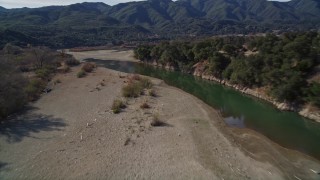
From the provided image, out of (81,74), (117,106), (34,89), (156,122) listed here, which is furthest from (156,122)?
(81,74)

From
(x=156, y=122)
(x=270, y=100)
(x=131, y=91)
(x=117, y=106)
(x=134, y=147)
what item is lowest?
(x=134, y=147)

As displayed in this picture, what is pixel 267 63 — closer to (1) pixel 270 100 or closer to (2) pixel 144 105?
(1) pixel 270 100

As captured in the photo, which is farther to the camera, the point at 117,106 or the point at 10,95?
the point at 117,106

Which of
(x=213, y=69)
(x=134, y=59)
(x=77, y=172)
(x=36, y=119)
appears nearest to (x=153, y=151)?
(x=77, y=172)

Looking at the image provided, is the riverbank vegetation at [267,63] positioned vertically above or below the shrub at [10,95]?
above

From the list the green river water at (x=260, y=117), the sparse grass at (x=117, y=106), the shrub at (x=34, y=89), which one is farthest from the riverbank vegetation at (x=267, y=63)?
the shrub at (x=34, y=89)

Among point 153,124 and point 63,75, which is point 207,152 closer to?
point 153,124

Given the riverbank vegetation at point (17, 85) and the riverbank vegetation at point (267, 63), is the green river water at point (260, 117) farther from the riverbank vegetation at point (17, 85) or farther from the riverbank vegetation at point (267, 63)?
the riverbank vegetation at point (17, 85)
